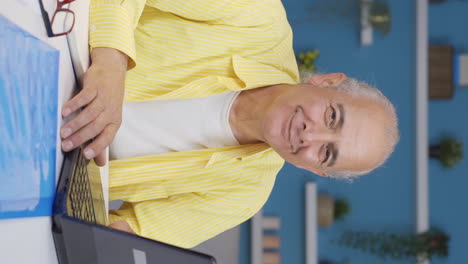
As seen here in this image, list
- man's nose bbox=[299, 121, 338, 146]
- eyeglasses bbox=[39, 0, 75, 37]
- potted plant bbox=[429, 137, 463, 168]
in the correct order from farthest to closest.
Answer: potted plant bbox=[429, 137, 463, 168], man's nose bbox=[299, 121, 338, 146], eyeglasses bbox=[39, 0, 75, 37]

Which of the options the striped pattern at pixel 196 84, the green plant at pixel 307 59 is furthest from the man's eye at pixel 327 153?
the green plant at pixel 307 59

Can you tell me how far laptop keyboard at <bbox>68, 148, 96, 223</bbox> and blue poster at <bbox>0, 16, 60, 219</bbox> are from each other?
0.14 ft

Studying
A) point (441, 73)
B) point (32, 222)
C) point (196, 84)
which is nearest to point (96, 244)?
point (32, 222)

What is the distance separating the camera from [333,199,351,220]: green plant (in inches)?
107

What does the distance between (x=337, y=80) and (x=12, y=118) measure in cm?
91

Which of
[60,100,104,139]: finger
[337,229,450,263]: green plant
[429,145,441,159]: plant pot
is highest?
[60,100,104,139]: finger

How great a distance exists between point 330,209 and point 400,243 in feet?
1.37

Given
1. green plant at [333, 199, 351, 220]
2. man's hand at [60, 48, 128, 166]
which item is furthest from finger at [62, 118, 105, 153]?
green plant at [333, 199, 351, 220]

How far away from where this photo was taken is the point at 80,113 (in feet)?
2.21

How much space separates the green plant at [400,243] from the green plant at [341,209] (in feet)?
0.36

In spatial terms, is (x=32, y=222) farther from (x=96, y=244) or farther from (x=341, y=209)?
(x=341, y=209)

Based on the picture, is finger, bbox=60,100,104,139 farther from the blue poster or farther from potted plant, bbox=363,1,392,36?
potted plant, bbox=363,1,392,36

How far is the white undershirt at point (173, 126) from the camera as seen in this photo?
118cm

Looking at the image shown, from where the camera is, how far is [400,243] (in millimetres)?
2674
